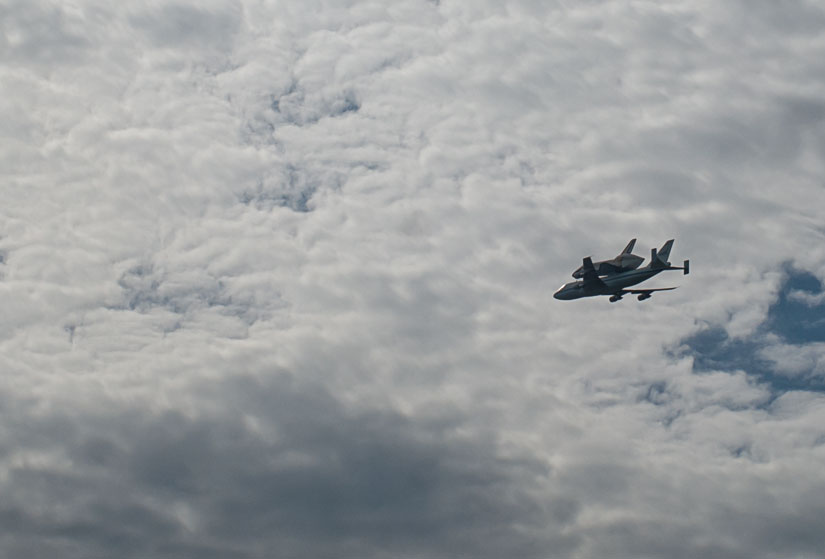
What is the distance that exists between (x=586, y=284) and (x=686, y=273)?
17489 millimetres

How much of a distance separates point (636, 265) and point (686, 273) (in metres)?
9.87

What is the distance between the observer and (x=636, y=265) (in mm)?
194000

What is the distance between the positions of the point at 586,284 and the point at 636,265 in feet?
30.3

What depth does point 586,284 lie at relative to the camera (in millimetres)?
194875

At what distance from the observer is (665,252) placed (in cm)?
19175

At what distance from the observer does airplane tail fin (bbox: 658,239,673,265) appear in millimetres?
191000

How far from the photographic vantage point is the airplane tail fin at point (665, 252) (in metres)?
191

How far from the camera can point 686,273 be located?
614ft
